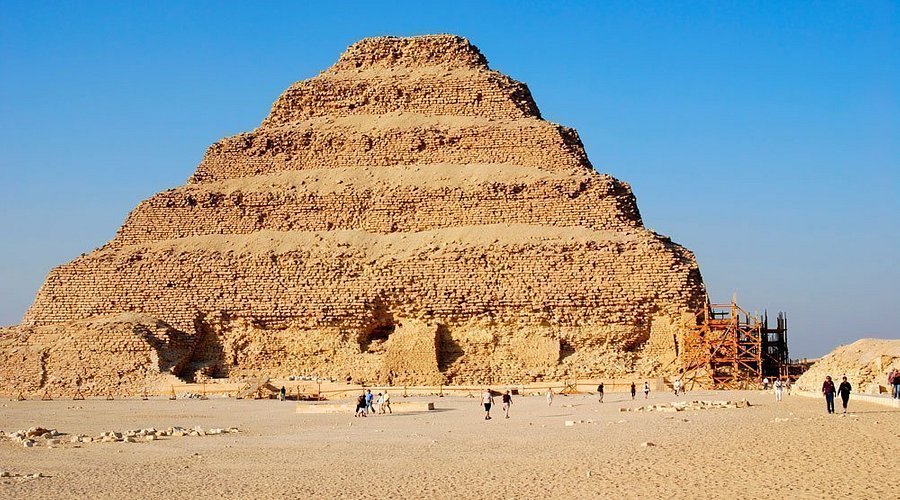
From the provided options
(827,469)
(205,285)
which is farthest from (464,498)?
(205,285)

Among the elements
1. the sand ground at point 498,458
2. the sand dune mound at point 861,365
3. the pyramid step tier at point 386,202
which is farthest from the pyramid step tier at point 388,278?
the sand ground at point 498,458

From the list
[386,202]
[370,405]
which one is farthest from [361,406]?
[386,202]

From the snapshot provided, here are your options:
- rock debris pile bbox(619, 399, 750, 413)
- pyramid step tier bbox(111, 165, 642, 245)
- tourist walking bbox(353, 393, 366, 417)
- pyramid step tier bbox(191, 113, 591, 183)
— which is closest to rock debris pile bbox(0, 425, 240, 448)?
tourist walking bbox(353, 393, 366, 417)

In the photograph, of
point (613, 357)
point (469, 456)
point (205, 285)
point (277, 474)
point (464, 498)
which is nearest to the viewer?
point (464, 498)

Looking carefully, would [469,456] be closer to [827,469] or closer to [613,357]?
[827,469]

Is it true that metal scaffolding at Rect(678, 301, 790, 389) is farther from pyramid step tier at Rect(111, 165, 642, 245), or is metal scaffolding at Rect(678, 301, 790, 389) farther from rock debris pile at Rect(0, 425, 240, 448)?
rock debris pile at Rect(0, 425, 240, 448)

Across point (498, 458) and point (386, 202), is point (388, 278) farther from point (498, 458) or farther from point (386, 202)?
point (498, 458)
